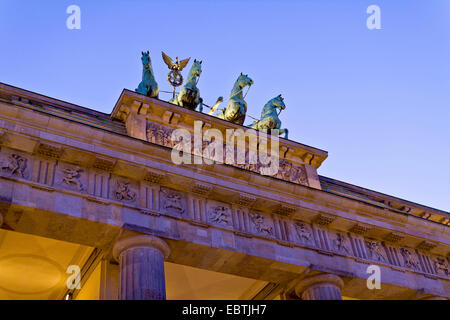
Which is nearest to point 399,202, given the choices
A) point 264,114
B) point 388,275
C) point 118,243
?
point 388,275

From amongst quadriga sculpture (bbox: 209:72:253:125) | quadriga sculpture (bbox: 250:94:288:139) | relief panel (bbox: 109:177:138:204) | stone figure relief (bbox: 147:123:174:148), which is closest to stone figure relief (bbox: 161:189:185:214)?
relief panel (bbox: 109:177:138:204)

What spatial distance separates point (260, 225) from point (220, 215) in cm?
136

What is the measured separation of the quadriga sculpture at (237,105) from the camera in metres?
21.3

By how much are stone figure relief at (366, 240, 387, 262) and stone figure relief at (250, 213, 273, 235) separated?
3823 millimetres

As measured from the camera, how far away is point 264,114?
898 inches

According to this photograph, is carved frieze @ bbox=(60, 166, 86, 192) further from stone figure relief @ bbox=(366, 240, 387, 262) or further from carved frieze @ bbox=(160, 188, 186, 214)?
stone figure relief @ bbox=(366, 240, 387, 262)

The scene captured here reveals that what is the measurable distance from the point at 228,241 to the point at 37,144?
224 inches

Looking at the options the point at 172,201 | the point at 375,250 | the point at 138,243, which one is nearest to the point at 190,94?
the point at 172,201

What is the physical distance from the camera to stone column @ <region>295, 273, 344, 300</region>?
18.0 metres

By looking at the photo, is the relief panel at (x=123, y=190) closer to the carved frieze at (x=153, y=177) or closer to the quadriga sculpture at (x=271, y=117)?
the carved frieze at (x=153, y=177)

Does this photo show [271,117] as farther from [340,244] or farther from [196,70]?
[340,244]

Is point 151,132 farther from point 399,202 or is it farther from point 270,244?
point 399,202

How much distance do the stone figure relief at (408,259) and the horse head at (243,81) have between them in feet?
25.7

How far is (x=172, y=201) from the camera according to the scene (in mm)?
17094
